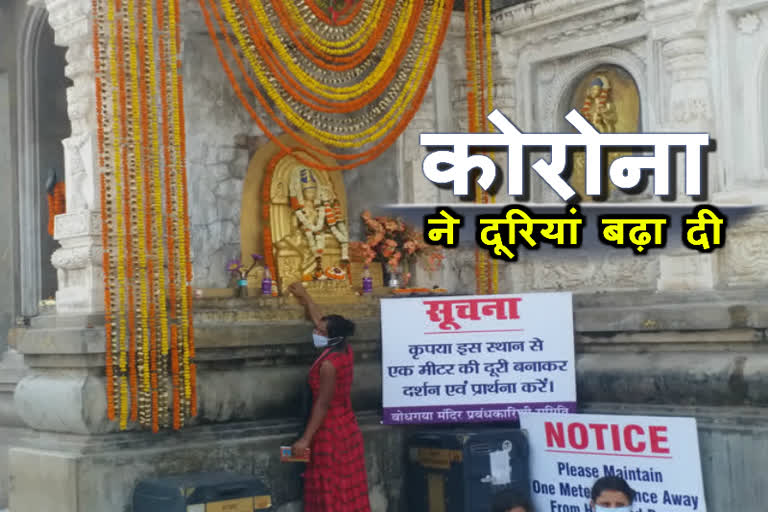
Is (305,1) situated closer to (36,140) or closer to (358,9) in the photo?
(358,9)

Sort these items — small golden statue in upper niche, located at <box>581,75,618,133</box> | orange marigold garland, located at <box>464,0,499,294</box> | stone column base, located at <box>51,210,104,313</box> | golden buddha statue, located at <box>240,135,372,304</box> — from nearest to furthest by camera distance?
stone column base, located at <box>51,210,104,313</box> < golden buddha statue, located at <box>240,135,372,304</box> < small golden statue in upper niche, located at <box>581,75,618,133</box> < orange marigold garland, located at <box>464,0,499,294</box>

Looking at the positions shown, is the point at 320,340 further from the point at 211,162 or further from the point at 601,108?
the point at 601,108

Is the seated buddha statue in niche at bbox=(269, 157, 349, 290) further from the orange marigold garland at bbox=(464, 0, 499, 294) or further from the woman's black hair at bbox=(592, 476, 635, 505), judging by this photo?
the woman's black hair at bbox=(592, 476, 635, 505)

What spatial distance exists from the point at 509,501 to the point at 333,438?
4.48ft

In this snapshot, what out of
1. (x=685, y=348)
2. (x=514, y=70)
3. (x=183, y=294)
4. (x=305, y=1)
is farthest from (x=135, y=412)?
(x=514, y=70)

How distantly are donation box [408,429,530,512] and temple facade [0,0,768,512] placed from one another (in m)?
0.79

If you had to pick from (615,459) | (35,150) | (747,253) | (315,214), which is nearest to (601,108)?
(747,253)

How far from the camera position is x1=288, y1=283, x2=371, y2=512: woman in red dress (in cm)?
896

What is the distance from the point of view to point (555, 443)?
9188 millimetres

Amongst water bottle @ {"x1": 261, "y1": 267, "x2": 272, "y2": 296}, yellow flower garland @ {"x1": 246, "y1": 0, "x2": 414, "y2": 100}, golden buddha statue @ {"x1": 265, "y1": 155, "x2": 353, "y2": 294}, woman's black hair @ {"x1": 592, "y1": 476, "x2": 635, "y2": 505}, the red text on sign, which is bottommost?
woman's black hair @ {"x1": 592, "y1": 476, "x2": 635, "y2": 505}

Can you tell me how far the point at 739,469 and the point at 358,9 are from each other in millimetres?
4870

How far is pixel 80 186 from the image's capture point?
30.4 ft

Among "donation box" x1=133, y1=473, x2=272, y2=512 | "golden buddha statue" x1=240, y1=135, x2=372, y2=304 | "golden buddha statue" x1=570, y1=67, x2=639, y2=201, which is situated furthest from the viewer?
"golden buddha statue" x1=570, y1=67, x2=639, y2=201

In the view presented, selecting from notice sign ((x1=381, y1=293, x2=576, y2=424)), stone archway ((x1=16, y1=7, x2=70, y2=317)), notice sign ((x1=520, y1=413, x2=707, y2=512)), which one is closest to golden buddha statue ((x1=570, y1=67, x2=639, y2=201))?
notice sign ((x1=381, y1=293, x2=576, y2=424))
